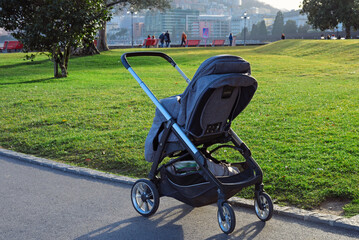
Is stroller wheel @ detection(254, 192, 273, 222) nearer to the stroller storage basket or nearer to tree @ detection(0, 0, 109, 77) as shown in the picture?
the stroller storage basket

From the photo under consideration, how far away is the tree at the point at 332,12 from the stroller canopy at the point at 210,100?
47.7 meters

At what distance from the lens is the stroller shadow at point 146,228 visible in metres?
3.98

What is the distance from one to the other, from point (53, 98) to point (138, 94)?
2.20 meters

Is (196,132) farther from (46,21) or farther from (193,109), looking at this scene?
(46,21)

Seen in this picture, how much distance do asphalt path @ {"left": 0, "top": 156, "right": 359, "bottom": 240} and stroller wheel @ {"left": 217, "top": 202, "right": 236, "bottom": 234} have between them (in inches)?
3.5

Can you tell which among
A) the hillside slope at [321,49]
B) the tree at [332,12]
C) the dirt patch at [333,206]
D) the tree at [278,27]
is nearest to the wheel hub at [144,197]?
the dirt patch at [333,206]

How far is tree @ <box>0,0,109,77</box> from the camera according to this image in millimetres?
15789

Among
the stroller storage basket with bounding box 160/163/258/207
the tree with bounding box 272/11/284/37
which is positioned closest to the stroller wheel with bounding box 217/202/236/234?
the stroller storage basket with bounding box 160/163/258/207

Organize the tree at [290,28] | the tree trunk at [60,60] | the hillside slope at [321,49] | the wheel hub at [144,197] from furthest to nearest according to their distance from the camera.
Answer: the tree at [290,28]
the hillside slope at [321,49]
the tree trunk at [60,60]
the wheel hub at [144,197]

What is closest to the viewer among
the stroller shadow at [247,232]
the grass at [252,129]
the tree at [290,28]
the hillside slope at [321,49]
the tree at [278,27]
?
the stroller shadow at [247,232]

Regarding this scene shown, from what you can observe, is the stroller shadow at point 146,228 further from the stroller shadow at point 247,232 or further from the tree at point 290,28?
the tree at point 290,28

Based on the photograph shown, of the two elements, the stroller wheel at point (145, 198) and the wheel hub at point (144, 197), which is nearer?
the stroller wheel at point (145, 198)

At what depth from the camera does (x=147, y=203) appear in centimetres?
444

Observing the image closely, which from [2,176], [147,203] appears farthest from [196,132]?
[2,176]
